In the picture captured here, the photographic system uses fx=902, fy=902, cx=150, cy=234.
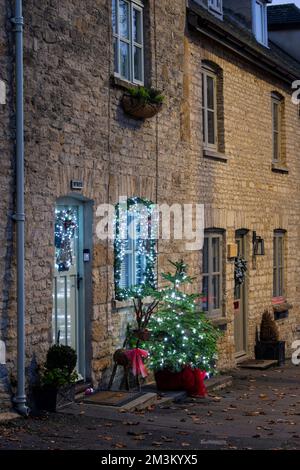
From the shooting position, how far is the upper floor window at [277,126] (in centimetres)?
2006

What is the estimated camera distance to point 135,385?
43.8 feet

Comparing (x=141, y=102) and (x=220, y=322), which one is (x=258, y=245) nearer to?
(x=220, y=322)

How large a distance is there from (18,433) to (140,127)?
5.60 m

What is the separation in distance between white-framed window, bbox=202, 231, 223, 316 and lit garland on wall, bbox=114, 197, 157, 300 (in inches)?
95.0

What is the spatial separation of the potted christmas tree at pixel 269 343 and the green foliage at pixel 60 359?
323 inches

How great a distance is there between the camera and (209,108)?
54.4 ft

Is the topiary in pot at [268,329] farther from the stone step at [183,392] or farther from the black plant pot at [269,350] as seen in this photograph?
the stone step at [183,392]

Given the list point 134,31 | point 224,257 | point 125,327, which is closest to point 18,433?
point 125,327

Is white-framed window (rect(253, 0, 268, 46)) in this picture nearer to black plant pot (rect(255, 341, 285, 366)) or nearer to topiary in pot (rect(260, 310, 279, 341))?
topiary in pot (rect(260, 310, 279, 341))

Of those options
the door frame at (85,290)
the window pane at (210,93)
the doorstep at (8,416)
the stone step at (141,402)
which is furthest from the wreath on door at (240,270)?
the doorstep at (8,416)

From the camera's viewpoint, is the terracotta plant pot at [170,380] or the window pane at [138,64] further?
the window pane at [138,64]

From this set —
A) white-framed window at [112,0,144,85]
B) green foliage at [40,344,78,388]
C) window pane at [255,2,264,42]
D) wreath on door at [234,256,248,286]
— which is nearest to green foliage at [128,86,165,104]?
white-framed window at [112,0,144,85]

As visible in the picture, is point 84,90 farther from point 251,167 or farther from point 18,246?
point 251,167

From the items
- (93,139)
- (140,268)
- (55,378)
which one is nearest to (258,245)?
(140,268)
